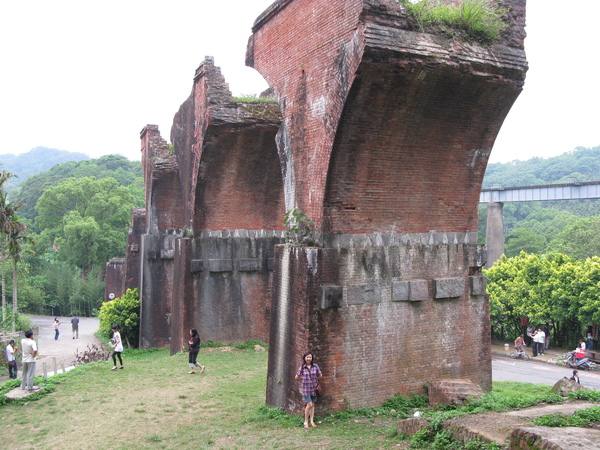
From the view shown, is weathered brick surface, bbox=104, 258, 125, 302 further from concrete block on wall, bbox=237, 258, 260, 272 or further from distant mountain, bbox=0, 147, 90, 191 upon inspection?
distant mountain, bbox=0, 147, 90, 191

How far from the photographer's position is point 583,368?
1580 cm

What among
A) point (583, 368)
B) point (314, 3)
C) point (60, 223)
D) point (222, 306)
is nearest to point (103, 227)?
point (60, 223)

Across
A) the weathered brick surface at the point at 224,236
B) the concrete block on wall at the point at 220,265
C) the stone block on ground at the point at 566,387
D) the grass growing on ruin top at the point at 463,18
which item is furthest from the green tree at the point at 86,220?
the stone block on ground at the point at 566,387

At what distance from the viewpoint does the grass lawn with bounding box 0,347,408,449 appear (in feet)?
21.2

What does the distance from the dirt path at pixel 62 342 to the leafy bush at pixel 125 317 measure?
1531mm

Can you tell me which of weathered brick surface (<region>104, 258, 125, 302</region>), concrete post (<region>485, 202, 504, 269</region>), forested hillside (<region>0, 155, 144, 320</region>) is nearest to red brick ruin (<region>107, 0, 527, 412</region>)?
weathered brick surface (<region>104, 258, 125, 302</region>)

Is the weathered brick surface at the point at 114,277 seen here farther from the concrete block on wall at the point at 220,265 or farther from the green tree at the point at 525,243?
the green tree at the point at 525,243

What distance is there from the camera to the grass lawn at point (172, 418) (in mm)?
6449

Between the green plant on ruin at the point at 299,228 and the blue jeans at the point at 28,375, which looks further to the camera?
the blue jeans at the point at 28,375

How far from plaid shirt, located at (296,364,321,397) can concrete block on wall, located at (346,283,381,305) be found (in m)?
0.97

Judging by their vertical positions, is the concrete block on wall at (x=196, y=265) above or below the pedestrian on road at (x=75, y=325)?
above

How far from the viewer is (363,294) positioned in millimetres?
7184

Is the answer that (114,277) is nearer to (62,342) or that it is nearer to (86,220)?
(62,342)

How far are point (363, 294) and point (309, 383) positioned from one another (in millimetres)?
1301
